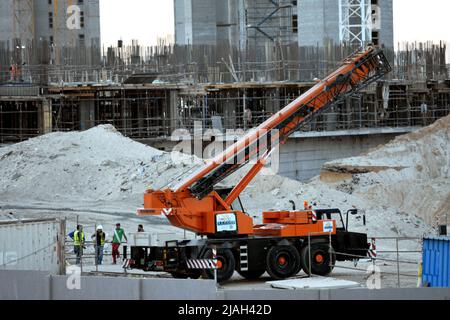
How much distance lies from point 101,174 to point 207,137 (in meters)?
7.00

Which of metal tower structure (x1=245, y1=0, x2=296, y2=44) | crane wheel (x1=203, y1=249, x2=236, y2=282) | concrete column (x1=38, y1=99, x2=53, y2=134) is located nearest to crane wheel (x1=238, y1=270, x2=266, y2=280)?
crane wheel (x1=203, y1=249, x2=236, y2=282)

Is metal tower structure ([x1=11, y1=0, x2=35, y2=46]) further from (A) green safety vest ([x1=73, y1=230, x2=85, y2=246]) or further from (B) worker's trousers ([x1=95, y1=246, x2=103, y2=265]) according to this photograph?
(A) green safety vest ([x1=73, y1=230, x2=85, y2=246])

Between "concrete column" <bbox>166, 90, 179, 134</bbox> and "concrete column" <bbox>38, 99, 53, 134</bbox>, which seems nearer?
"concrete column" <bbox>38, 99, 53, 134</bbox>

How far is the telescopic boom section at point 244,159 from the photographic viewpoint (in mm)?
19922

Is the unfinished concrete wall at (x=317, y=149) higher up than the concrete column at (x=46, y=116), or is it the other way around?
the concrete column at (x=46, y=116)

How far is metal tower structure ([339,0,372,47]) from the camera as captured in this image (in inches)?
1956

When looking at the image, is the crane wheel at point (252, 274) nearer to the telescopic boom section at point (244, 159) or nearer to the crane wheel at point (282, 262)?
the crane wheel at point (282, 262)

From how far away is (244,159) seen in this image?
20484 mm

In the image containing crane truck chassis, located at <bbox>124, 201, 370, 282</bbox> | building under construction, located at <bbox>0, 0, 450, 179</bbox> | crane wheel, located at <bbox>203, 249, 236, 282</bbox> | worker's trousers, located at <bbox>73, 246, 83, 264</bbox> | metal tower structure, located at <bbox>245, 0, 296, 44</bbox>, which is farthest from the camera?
metal tower structure, located at <bbox>245, 0, 296, 44</bbox>

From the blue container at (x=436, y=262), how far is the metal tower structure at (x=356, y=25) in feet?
106

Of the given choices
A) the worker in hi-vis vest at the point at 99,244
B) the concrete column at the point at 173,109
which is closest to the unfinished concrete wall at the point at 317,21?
the concrete column at the point at 173,109

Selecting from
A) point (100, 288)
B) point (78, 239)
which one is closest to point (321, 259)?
point (78, 239)

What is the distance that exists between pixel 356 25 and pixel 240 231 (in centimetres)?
3203
